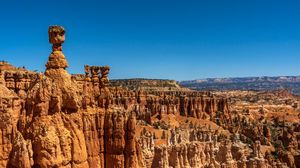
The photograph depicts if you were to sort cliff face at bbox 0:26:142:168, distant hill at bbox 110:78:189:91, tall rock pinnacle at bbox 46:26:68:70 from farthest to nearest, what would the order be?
distant hill at bbox 110:78:189:91 → tall rock pinnacle at bbox 46:26:68:70 → cliff face at bbox 0:26:142:168

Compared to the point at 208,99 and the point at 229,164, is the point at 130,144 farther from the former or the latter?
the point at 208,99

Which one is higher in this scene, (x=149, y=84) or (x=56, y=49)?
(x=56, y=49)

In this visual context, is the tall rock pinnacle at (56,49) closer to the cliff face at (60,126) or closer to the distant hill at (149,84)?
the cliff face at (60,126)

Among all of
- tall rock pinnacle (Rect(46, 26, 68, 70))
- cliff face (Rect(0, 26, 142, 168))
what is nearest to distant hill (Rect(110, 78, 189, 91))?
cliff face (Rect(0, 26, 142, 168))

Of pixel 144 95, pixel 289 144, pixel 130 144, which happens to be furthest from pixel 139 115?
pixel 130 144

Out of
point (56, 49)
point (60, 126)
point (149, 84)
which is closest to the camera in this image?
point (60, 126)

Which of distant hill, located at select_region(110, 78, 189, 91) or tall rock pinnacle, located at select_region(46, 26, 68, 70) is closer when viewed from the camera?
tall rock pinnacle, located at select_region(46, 26, 68, 70)

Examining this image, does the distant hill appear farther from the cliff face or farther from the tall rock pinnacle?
the tall rock pinnacle

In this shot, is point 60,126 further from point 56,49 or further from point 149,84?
point 149,84

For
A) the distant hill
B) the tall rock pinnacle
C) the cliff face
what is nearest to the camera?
the cliff face

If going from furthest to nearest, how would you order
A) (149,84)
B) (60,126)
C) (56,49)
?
(149,84)
(56,49)
(60,126)

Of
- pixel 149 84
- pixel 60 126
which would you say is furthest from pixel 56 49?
pixel 149 84

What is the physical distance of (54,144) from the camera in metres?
13.0

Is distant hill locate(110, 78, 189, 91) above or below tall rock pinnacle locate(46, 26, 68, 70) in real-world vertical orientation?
below
